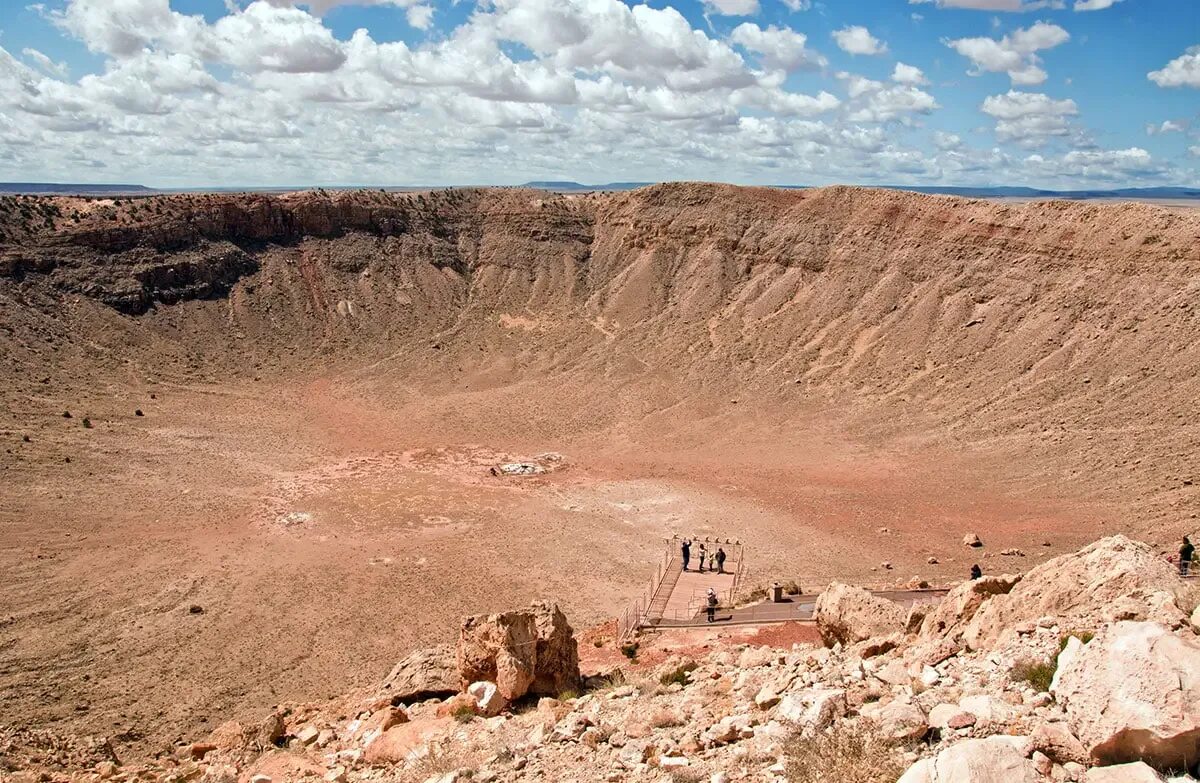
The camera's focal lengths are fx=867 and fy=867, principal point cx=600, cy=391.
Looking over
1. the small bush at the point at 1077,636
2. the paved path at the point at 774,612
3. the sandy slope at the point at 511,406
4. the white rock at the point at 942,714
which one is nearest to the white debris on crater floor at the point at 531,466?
the sandy slope at the point at 511,406

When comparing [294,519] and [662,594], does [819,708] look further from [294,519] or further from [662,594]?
[294,519]

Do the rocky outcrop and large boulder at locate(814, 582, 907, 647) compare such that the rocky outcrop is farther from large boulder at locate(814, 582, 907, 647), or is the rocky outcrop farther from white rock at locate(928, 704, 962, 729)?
white rock at locate(928, 704, 962, 729)

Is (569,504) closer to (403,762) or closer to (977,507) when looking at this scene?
(977,507)

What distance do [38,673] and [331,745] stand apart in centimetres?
1206

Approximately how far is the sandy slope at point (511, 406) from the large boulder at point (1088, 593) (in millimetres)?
15501

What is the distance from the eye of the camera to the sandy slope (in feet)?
89.0

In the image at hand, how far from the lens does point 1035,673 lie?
888 cm

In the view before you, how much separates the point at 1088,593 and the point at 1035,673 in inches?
117

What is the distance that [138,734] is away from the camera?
63.3ft

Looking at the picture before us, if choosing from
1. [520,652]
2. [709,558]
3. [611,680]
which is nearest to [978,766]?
[520,652]

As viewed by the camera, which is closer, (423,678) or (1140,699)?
(1140,699)

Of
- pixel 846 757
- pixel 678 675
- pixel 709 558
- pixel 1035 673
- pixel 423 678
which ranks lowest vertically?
pixel 709 558

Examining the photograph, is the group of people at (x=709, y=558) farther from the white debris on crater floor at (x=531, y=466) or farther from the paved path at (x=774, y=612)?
the white debris on crater floor at (x=531, y=466)

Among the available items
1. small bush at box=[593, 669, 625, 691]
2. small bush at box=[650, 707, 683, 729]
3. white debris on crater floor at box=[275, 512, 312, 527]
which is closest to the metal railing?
small bush at box=[593, 669, 625, 691]
